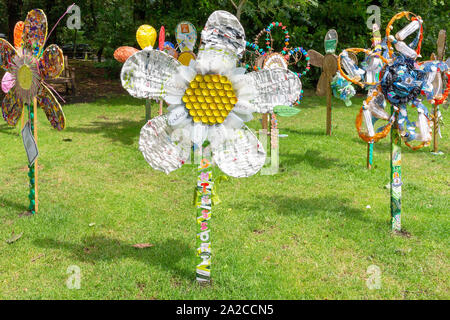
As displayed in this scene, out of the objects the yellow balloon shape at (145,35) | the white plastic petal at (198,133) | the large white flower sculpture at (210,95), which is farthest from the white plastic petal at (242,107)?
the yellow balloon shape at (145,35)

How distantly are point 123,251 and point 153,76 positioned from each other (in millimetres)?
1907

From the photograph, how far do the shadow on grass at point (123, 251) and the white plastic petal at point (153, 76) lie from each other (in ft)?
5.33

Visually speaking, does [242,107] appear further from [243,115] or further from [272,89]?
[272,89]

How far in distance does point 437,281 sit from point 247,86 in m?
2.38

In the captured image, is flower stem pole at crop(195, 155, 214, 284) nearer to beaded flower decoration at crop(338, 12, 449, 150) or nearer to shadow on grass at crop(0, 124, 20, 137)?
beaded flower decoration at crop(338, 12, 449, 150)

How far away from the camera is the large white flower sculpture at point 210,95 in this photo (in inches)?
130

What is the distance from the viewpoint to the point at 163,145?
3426 millimetres

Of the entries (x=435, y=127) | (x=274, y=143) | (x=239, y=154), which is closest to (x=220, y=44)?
(x=239, y=154)

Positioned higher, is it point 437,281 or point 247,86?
point 247,86

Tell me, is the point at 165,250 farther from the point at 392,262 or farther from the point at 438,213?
the point at 438,213

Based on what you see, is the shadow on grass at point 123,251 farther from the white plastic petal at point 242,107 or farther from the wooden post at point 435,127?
the wooden post at point 435,127

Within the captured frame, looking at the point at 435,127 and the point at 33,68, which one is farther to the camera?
the point at 435,127

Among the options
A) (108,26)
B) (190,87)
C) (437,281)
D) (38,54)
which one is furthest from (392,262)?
→ (108,26)

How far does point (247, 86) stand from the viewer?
3.38 metres
